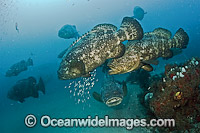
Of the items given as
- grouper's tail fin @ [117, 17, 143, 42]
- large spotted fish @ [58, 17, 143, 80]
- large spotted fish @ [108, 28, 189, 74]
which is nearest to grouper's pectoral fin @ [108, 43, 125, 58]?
large spotted fish @ [58, 17, 143, 80]

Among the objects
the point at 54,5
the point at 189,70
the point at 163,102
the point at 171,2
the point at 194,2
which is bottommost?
the point at 163,102

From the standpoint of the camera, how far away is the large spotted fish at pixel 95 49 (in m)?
4.11

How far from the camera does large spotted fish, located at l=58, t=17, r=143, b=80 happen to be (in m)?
4.11

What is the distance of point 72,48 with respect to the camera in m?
4.43

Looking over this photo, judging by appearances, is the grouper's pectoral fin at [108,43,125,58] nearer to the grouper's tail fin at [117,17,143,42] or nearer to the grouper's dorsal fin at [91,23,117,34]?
the grouper's tail fin at [117,17,143,42]

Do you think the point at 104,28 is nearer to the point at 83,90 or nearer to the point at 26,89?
the point at 83,90

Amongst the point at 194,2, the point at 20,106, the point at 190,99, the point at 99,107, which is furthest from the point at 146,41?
the point at 194,2

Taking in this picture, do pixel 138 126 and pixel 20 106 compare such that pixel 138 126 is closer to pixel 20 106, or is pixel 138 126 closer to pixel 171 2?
pixel 20 106

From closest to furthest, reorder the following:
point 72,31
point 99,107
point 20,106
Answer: point 99,107 < point 72,31 < point 20,106

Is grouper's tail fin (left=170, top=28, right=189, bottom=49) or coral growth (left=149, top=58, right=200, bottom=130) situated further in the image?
grouper's tail fin (left=170, top=28, right=189, bottom=49)

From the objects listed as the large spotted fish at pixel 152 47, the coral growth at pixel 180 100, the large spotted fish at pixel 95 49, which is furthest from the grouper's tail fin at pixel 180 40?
the large spotted fish at pixel 95 49

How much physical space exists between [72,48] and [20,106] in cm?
1148

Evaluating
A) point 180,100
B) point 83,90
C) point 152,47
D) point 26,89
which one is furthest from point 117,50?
point 26,89

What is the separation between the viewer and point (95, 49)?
4262 millimetres
